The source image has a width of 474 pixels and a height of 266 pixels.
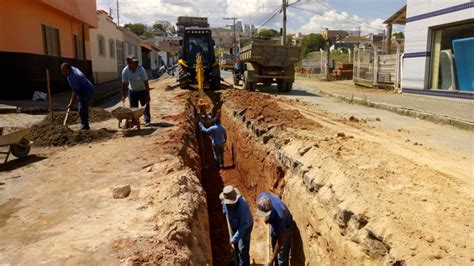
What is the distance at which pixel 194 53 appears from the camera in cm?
1727

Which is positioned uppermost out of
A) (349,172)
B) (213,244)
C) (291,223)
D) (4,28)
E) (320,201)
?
(4,28)

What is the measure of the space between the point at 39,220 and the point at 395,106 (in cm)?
1151

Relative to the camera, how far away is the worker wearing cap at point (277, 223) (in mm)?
5395

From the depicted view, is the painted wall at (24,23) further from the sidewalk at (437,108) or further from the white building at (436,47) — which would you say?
the white building at (436,47)

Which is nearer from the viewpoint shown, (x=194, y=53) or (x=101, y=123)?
(x=101, y=123)

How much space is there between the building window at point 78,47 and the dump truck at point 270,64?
27.2 ft

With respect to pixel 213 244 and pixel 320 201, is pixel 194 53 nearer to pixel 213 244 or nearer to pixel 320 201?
pixel 213 244

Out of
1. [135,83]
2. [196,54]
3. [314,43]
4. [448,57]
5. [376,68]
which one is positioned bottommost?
[135,83]

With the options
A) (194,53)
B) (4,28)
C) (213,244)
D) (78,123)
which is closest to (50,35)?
(4,28)

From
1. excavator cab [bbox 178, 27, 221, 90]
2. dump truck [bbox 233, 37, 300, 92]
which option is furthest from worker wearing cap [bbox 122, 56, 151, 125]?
dump truck [bbox 233, 37, 300, 92]

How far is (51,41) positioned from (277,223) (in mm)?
13567

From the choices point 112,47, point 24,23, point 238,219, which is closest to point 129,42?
point 112,47

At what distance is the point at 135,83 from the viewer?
9.05 metres

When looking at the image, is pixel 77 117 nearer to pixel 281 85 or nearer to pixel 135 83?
pixel 135 83
